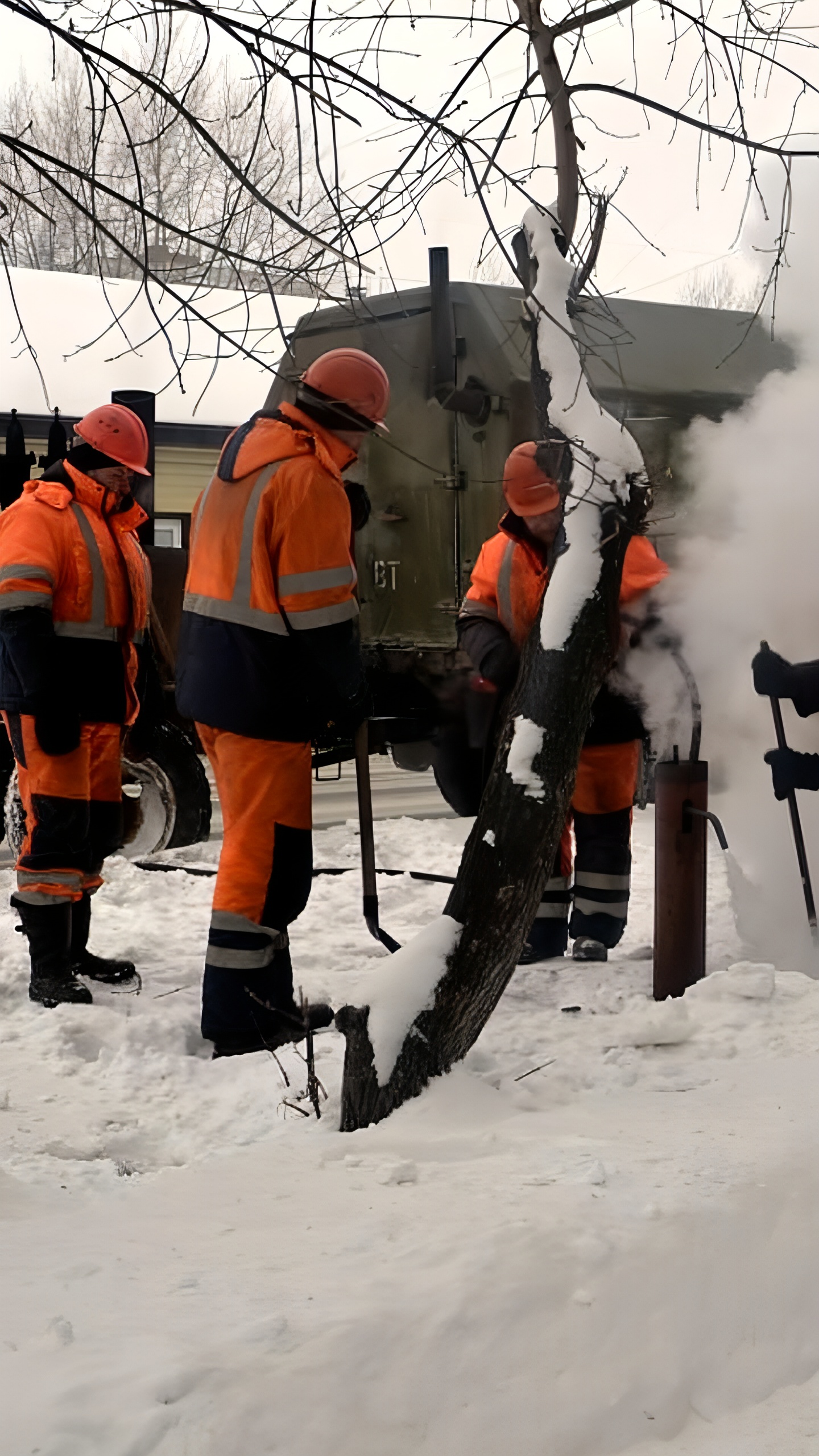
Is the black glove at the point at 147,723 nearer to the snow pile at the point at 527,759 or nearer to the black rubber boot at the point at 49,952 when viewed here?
the black rubber boot at the point at 49,952

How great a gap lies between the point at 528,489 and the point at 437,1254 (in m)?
3.35

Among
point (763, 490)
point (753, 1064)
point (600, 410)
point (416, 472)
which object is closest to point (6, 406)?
point (416, 472)

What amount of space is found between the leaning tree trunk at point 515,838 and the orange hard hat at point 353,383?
92 centimetres

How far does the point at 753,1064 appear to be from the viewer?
3.32 m

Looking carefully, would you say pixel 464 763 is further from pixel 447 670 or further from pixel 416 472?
pixel 416 472

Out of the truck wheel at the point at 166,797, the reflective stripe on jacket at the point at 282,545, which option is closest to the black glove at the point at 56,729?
the reflective stripe on jacket at the point at 282,545

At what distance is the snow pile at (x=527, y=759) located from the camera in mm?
3303

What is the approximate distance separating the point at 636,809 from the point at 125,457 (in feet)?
16.4

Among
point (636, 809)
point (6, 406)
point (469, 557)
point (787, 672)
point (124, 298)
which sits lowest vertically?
point (636, 809)

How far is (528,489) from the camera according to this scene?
16.5ft

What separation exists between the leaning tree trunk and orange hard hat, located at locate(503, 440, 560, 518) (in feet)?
5.06

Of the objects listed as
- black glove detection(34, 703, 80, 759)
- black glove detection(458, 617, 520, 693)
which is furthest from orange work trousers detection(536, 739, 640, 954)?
black glove detection(34, 703, 80, 759)

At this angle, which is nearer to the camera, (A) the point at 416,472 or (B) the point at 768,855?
(B) the point at 768,855

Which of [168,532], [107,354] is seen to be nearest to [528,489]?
[168,532]
